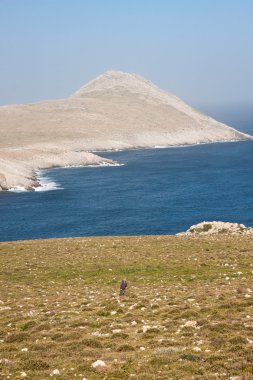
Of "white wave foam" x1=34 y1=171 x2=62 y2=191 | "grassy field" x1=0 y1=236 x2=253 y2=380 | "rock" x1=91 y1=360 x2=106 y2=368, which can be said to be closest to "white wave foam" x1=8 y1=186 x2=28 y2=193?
"white wave foam" x1=34 y1=171 x2=62 y2=191

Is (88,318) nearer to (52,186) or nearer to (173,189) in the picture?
(173,189)

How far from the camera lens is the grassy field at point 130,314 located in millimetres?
14336

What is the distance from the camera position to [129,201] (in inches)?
4663

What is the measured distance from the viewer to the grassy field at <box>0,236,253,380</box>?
14.3 meters

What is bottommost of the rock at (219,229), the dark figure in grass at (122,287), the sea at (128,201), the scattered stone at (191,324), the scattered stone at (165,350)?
the sea at (128,201)

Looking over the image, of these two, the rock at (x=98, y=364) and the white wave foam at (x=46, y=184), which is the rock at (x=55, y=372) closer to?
the rock at (x=98, y=364)

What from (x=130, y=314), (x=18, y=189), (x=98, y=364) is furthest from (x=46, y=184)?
(x=98, y=364)

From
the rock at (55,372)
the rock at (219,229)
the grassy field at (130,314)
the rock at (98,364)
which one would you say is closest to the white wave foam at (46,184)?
the rock at (219,229)

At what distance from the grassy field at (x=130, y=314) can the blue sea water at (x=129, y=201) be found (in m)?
50.5

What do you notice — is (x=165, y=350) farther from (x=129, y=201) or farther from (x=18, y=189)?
(x=18, y=189)

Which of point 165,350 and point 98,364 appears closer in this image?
point 98,364

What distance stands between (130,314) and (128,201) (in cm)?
9778

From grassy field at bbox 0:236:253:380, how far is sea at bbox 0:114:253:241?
50.7 meters

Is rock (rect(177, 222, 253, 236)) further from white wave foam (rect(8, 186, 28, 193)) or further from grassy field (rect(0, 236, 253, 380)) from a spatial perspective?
white wave foam (rect(8, 186, 28, 193))
